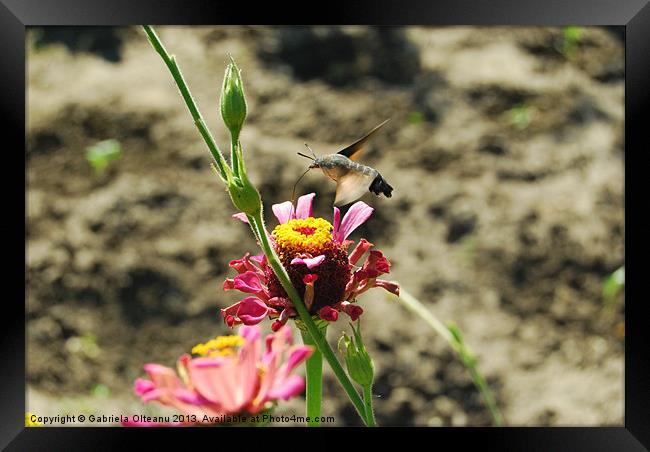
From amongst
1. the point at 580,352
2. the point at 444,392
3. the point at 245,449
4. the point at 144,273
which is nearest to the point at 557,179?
the point at 580,352

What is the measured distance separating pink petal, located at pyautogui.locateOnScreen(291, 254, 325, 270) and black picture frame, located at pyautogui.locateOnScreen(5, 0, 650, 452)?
183 mm

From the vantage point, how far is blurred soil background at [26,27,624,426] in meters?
1.50

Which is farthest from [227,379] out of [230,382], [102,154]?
[102,154]

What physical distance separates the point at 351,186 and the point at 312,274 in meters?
0.07

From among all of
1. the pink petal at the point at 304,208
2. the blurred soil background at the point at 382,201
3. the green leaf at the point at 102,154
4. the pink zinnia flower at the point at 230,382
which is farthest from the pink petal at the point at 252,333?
the green leaf at the point at 102,154

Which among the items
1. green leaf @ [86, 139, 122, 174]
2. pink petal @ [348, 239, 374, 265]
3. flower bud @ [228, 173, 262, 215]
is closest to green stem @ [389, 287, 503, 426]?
pink petal @ [348, 239, 374, 265]

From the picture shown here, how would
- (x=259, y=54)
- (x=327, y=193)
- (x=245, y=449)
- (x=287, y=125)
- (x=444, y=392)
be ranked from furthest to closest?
(x=259, y=54) → (x=287, y=125) → (x=327, y=193) → (x=444, y=392) → (x=245, y=449)

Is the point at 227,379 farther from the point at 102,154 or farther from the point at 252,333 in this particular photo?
the point at 102,154

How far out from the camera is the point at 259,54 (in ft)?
6.55

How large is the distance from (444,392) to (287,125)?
0.72m

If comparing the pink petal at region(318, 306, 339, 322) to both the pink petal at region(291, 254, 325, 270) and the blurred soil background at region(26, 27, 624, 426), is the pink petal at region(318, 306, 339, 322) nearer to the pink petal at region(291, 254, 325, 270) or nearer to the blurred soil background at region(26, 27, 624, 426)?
the pink petal at region(291, 254, 325, 270)

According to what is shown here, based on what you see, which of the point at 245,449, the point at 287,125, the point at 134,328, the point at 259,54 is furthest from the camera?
the point at 259,54

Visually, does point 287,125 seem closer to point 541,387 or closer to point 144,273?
point 144,273
